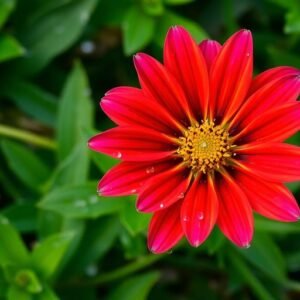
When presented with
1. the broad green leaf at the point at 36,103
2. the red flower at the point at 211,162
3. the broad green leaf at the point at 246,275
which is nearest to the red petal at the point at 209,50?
the red flower at the point at 211,162

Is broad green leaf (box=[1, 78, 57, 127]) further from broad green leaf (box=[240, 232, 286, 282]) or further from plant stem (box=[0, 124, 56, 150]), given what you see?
broad green leaf (box=[240, 232, 286, 282])

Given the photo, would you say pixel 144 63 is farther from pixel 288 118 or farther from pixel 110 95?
pixel 288 118

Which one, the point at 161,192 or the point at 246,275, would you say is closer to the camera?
the point at 161,192

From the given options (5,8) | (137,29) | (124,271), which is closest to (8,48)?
(5,8)

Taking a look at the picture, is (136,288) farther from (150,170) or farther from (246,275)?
Result: (150,170)

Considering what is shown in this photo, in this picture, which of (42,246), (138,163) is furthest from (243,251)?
(138,163)
